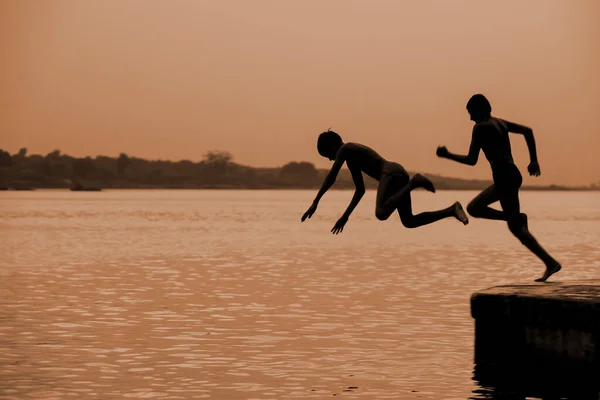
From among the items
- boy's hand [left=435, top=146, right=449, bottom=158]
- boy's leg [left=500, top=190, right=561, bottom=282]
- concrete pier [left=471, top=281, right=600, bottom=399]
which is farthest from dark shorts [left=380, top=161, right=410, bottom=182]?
concrete pier [left=471, top=281, right=600, bottom=399]

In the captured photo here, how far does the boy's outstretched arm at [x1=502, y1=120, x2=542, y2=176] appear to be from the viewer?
16.8m

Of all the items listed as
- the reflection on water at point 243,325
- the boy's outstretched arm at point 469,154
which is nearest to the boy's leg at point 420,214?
the boy's outstretched arm at point 469,154

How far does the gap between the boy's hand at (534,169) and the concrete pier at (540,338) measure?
1586 millimetres

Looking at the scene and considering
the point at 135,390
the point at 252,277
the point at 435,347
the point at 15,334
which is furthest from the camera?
the point at 252,277

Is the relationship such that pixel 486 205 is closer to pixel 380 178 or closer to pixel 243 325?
pixel 380 178

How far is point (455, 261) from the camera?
49.7 metres

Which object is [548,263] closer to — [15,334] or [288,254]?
[15,334]

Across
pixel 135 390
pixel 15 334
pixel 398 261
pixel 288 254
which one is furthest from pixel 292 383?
pixel 288 254

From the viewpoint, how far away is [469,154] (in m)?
16.5

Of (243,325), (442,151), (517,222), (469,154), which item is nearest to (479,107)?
(469,154)

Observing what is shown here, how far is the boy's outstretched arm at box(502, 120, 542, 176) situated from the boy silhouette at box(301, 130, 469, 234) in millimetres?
1138

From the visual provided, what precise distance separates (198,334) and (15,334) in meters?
3.28

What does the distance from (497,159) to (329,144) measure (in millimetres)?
2318

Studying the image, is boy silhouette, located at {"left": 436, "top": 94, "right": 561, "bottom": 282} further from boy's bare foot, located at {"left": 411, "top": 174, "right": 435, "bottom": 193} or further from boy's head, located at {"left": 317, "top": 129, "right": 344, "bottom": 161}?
boy's head, located at {"left": 317, "top": 129, "right": 344, "bottom": 161}
